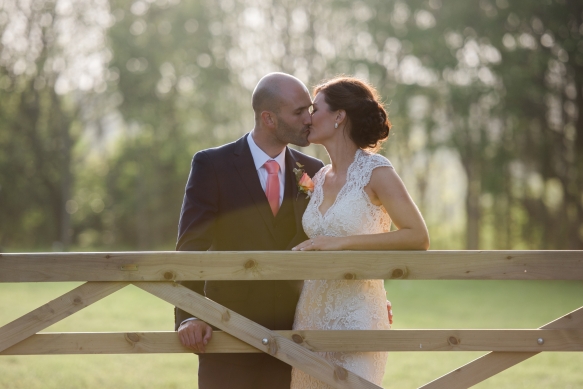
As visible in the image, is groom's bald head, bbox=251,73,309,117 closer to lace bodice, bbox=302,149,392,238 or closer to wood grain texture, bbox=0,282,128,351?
lace bodice, bbox=302,149,392,238

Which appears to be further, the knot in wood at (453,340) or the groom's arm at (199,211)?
the groom's arm at (199,211)

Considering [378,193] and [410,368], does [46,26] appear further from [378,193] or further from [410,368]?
[378,193]

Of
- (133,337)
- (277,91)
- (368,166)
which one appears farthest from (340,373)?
(277,91)

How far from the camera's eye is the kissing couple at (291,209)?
367cm

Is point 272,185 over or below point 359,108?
below

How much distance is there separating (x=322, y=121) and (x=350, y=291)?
3.26ft

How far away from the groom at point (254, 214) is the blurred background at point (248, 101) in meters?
17.9

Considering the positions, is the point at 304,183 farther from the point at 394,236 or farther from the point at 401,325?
the point at 401,325

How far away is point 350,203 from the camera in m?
3.66

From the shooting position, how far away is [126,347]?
3.01m

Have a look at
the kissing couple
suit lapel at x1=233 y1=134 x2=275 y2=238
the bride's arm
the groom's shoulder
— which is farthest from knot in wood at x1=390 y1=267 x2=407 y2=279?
the groom's shoulder

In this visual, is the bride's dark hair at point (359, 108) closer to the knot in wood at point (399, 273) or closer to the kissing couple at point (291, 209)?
the kissing couple at point (291, 209)

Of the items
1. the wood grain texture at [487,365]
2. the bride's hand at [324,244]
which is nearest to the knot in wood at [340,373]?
the wood grain texture at [487,365]

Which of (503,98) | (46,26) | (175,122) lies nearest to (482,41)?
(503,98)
